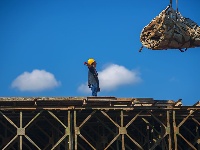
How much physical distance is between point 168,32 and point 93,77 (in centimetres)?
626

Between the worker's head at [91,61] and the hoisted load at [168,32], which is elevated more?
the worker's head at [91,61]

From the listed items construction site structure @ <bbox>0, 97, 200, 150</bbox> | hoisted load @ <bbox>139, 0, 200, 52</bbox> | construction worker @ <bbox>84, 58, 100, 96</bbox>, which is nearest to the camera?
hoisted load @ <bbox>139, 0, 200, 52</bbox>

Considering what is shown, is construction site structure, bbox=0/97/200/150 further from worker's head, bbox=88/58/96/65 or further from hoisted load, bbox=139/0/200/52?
worker's head, bbox=88/58/96/65

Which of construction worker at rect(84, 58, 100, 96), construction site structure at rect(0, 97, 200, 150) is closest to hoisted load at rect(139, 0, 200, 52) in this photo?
construction site structure at rect(0, 97, 200, 150)

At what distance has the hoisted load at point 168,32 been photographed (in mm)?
21391

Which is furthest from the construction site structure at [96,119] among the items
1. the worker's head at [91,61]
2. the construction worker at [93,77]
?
the worker's head at [91,61]

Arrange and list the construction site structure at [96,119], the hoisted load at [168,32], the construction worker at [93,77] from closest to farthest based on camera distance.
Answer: the hoisted load at [168,32], the construction site structure at [96,119], the construction worker at [93,77]

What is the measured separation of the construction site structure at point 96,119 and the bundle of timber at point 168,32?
2867 mm

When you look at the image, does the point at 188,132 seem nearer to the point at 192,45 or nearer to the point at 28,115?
the point at 192,45

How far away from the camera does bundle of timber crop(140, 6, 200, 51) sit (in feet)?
70.2

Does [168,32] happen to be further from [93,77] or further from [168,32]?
[93,77]

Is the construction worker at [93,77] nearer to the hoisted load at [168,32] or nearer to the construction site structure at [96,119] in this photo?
the construction site structure at [96,119]

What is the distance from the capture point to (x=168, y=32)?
2142cm

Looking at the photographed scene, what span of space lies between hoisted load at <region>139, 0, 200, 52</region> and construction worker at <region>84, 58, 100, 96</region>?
16.4ft
